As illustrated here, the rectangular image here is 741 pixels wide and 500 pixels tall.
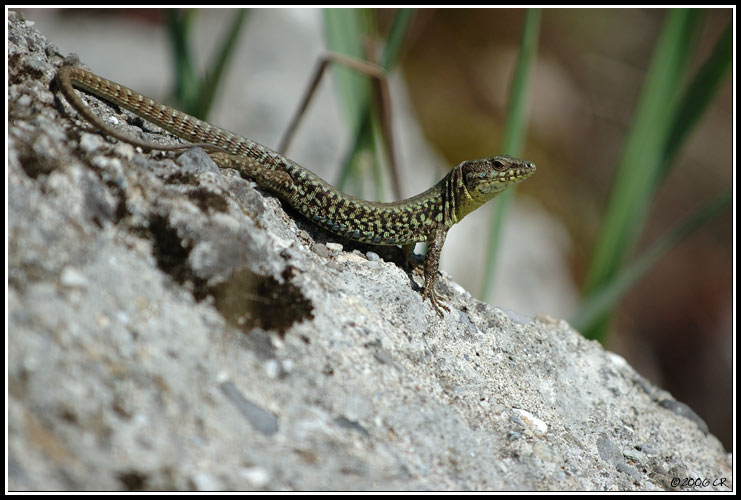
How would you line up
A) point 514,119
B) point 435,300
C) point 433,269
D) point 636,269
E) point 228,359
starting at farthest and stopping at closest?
point 514,119 < point 636,269 < point 433,269 < point 435,300 < point 228,359

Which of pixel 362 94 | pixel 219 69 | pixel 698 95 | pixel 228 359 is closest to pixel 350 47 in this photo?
pixel 362 94

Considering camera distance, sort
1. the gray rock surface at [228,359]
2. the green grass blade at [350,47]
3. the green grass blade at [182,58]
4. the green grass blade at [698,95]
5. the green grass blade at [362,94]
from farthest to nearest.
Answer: the green grass blade at [350,47] → the green grass blade at [182,58] → the green grass blade at [362,94] → the green grass blade at [698,95] → the gray rock surface at [228,359]

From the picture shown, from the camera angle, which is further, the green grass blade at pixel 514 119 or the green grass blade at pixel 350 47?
the green grass blade at pixel 350 47

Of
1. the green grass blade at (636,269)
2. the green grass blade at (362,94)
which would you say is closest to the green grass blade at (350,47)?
the green grass blade at (362,94)

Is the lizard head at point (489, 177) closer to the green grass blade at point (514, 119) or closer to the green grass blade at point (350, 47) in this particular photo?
the green grass blade at point (514, 119)

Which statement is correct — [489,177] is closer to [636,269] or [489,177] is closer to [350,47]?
[636,269]

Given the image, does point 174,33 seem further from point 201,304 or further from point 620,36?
point 620,36

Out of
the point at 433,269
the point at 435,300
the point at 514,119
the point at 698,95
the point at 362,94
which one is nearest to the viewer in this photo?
the point at 435,300
